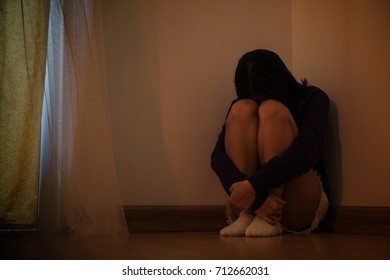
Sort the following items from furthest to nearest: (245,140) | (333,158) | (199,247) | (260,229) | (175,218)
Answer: (175,218), (333,158), (245,140), (260,229), (199,247)

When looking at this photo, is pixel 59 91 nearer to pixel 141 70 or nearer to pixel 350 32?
pixel 141 70

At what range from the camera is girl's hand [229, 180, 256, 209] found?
1.37 metres

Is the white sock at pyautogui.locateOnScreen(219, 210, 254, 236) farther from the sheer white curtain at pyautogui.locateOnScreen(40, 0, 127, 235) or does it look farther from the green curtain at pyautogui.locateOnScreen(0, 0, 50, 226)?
the green curtain at pyautogui.locateOnScreen(0, 0, 50, 226)

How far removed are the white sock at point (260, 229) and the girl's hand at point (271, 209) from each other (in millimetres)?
14

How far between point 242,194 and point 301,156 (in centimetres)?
19

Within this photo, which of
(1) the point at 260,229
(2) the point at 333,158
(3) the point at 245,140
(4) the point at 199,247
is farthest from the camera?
(2) the point at 333,158

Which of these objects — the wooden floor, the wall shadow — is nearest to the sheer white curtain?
the wooden floor

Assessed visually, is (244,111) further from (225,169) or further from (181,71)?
(181,71)

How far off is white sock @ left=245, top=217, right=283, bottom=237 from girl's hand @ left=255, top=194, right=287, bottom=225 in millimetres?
14

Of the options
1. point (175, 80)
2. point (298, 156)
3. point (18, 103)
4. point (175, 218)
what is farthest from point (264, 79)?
point (18, 103)

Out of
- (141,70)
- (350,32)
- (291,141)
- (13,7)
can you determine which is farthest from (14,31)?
(350,32)

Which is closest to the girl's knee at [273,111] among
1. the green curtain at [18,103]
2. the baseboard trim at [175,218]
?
the baseboard trim at [175,218]

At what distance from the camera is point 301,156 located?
1389 millimetres
